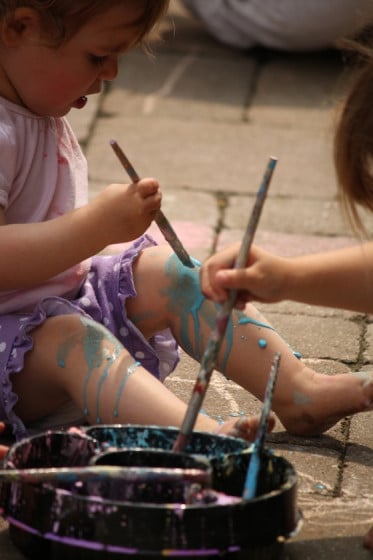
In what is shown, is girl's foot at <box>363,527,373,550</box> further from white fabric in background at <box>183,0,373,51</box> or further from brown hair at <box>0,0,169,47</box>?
white fabric in background at <box>183,0,373,51</box>

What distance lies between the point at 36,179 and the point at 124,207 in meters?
0.30

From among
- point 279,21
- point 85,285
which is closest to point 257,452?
point 85,285

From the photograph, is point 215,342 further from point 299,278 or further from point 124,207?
point 124,207

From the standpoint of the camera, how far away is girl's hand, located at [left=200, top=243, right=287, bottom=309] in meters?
1.70

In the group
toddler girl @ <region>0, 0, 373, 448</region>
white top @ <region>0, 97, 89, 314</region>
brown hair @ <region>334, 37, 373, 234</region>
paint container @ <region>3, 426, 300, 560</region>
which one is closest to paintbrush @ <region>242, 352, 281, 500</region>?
paint container @ <region>3, 426, 300, 560</region>

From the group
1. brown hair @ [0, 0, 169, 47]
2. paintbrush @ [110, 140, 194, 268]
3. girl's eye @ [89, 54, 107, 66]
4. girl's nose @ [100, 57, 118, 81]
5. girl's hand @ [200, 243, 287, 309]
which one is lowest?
paintbrush @ [110, 140, 194, 268]

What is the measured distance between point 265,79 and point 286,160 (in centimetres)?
85

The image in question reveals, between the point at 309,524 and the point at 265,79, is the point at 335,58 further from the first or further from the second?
the point at 309,524

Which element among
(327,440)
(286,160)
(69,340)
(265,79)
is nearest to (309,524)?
(327,440)

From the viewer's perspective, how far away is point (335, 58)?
476 cm

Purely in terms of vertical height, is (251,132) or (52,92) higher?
(52,92)

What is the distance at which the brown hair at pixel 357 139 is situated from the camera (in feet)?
5.92

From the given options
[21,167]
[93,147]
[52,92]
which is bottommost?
[93,147]

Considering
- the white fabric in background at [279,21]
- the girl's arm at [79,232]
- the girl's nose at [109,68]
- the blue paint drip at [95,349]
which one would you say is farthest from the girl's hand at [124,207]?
the white fabric in background at [279,21]
